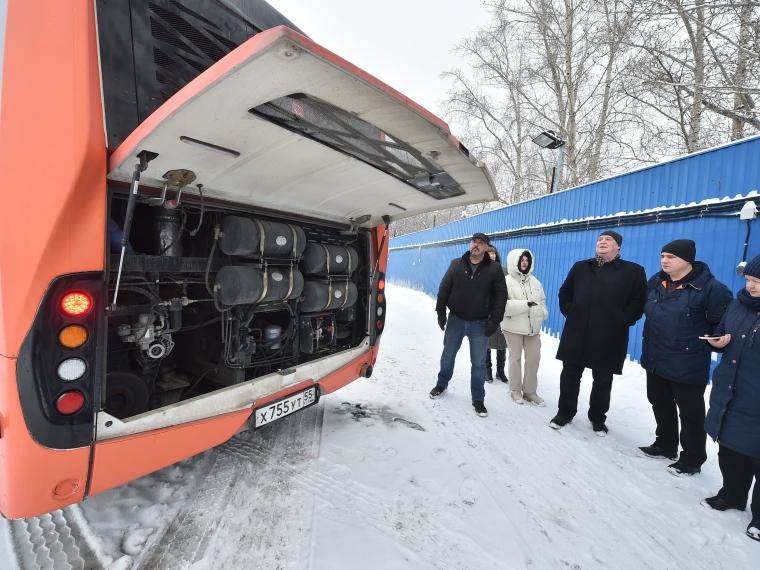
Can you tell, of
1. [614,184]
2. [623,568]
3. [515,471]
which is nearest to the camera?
[623,568]

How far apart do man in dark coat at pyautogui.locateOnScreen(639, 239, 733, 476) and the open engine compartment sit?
8.17 feet

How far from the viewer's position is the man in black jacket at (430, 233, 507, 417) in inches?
154

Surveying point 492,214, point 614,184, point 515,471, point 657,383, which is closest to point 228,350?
point 515,471

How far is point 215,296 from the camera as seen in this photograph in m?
2.32

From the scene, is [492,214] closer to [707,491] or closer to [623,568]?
[707,491]

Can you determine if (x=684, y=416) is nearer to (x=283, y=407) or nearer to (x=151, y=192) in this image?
(x=283, y=407)

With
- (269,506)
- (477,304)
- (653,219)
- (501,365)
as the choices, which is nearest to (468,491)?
(269,506)

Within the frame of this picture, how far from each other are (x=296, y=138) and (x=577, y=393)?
3.48 meters

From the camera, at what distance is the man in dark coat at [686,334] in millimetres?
2836

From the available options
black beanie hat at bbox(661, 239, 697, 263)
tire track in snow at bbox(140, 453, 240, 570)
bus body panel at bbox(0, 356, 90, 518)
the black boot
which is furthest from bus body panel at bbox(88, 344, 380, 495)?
the black boot

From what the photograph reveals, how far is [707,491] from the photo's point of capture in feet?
8.84

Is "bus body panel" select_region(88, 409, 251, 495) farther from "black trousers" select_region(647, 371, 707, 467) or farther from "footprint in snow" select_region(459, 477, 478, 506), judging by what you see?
"black trousers" select_region(647, 371, 707, 467)

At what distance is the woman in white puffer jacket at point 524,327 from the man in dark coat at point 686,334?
1.28 meters

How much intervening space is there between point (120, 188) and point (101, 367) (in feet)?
2.76
